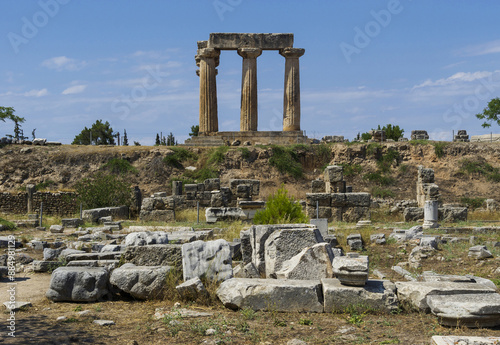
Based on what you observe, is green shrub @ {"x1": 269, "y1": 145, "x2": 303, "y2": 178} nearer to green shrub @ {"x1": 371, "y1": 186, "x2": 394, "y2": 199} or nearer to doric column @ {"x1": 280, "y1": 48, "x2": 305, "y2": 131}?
doric column @ {"x1": 280, "y1": 48, "x2": 305, "y2": 131}

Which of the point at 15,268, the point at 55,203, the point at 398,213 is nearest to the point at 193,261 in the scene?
the point at 15,268

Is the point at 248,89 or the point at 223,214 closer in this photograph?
the point at 223,214

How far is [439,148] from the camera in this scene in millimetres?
33062

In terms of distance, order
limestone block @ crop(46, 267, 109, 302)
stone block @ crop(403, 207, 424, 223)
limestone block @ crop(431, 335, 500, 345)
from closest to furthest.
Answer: limestone block @ crop(431, 335, 500, 345), limestone block @ crop(46, 267, 109, 302), stone block @ crop(403, 207, 424, 223)

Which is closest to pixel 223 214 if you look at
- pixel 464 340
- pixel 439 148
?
pixel 464 340

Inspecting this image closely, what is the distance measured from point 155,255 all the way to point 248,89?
27141mm

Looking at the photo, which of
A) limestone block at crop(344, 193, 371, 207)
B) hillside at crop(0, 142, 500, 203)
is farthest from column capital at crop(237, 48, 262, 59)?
limestone block at crop(344, 193, 371, 207)

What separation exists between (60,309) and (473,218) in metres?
16.8

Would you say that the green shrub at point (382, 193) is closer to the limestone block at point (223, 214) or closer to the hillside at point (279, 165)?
the hillside at point (279, 165)

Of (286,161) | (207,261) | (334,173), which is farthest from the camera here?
(286,161)

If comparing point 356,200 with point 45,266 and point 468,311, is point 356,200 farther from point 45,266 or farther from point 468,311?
point 468,311

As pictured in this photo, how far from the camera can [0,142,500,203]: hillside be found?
102ft

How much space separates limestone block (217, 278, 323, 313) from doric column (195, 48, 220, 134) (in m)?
28.5

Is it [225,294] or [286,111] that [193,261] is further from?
[286,111]
